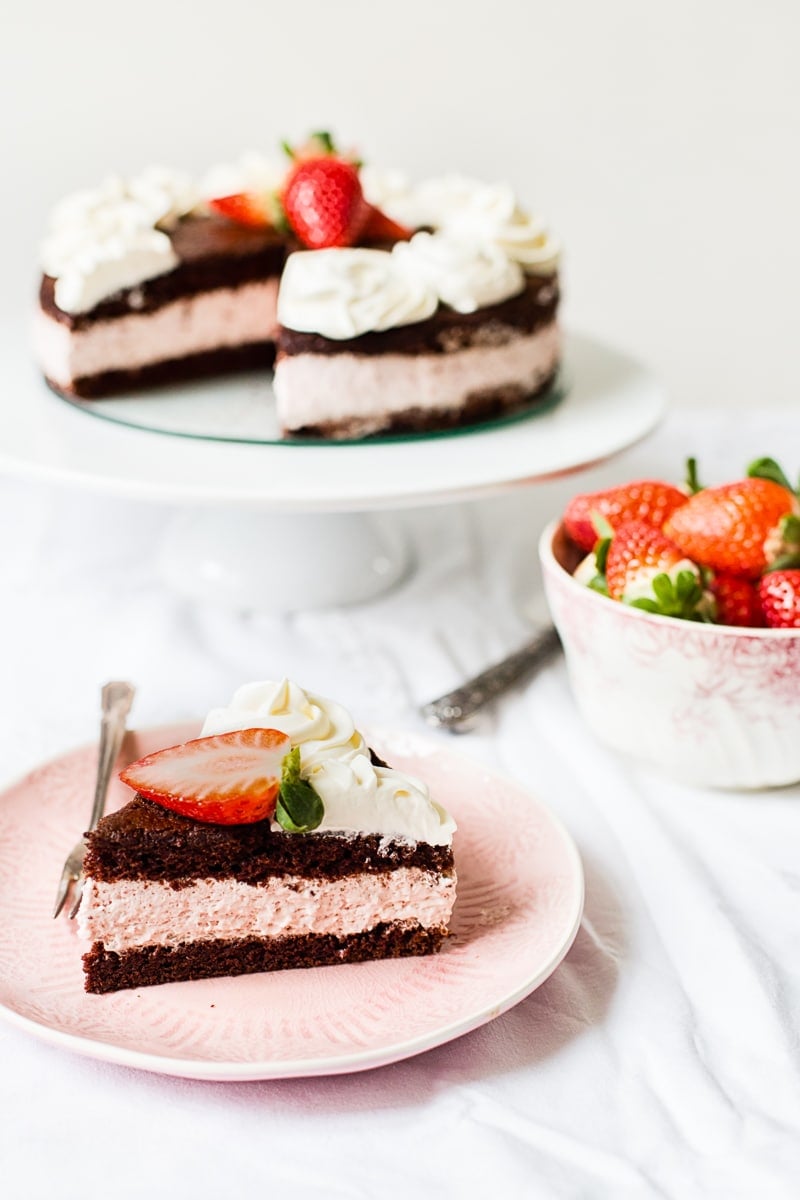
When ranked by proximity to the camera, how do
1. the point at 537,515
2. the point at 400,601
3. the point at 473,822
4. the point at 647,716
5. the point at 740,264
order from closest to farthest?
the point at 473,822
the point at 647,716
the point at 400,601
the point at 537,515
the point at 740,264

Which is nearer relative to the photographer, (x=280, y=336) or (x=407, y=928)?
(x=407, y=928)

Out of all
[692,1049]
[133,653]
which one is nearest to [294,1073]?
[692,1049]

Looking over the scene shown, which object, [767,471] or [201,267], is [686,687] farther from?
[201,267]

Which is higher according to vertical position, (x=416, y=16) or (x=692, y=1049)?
(x=416, y=16)

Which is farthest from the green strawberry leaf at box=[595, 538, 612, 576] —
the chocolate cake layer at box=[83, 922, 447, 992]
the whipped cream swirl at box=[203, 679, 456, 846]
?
the chocolate cake layer at box=[83, 922, 447, 992]

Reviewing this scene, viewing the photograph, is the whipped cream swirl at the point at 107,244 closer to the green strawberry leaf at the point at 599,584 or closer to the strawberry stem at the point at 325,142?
the strawberry stem at the point at 325,142

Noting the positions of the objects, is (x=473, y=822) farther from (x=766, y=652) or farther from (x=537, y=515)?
(x=537, y=515)

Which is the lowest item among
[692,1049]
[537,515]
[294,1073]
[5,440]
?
[537,515]
